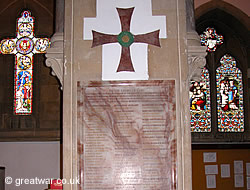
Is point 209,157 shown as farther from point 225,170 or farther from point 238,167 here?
point 238,167

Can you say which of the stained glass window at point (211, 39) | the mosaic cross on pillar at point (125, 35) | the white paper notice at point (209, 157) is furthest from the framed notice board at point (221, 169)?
the mosaic cross on pillar at point (125, 35)

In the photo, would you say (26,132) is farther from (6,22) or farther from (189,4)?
(189,4)

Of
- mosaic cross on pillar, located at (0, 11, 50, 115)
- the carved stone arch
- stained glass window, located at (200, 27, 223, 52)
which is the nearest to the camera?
the carved stone arch

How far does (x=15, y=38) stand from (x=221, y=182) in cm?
504

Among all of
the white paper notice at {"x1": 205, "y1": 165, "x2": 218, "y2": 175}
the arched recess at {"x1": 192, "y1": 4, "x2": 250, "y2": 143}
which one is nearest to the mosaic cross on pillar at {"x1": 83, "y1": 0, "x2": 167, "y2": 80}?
the arched recess at {"x1": 192, "y1": 4, "x2": 250, "y2": 143}

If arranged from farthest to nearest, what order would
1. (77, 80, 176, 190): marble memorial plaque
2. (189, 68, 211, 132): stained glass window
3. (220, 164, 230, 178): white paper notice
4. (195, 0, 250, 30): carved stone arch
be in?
(189, 68, 211, 132): stained glass window
(220, 164, 230, 178): white paper notice
(195, 0, 250, 30): carved stone arch
(77, 80, 176, 190): marble memorial plaque

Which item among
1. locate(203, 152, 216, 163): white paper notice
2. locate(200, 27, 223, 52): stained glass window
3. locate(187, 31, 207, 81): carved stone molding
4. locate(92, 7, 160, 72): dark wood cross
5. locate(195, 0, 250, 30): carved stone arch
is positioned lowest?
locate(203, 152, 216, 163): white paper notice

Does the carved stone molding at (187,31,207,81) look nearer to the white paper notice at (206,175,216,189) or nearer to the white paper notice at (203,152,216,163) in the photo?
the white paper notice at (203,152,216,163)

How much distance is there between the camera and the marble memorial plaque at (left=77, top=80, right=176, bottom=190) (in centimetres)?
239

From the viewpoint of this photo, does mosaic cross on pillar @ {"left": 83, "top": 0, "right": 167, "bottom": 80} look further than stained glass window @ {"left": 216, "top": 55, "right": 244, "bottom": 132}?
No

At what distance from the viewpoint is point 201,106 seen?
6.35 m

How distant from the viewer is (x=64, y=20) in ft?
8.50

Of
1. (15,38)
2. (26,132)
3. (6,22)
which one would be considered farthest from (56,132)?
(6,22)

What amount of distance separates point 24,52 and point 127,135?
4.56m
